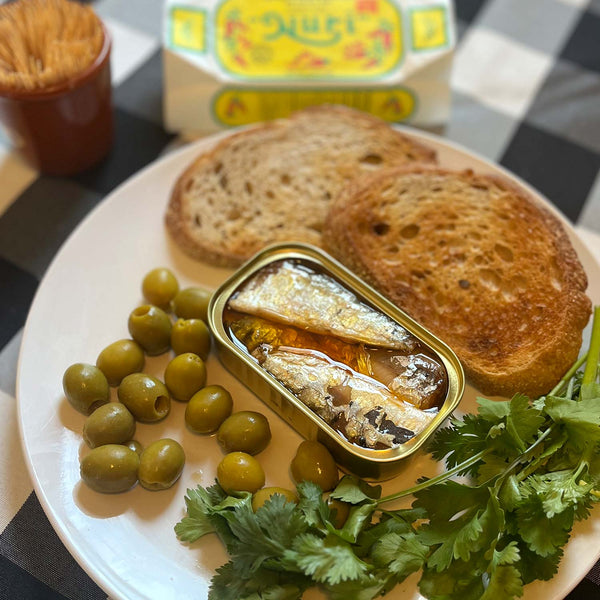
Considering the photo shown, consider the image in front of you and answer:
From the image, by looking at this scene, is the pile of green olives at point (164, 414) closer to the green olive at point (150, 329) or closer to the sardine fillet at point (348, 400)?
the green olive at point (150, 329)

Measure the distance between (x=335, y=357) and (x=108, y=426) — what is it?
746 mm

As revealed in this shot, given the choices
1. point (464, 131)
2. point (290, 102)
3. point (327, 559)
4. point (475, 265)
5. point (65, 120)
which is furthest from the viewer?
point (464, 131)

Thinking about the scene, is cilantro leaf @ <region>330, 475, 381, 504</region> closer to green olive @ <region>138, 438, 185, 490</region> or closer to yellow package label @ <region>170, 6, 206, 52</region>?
green olive @ <region>138, 438, 185, 490</region>

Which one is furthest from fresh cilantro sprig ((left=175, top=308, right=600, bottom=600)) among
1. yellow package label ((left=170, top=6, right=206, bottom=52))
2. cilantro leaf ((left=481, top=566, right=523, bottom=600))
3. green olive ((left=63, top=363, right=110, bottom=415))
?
yellow package label ((left=170, top=6, right=206, bottom=52))

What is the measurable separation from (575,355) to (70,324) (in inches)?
70.6

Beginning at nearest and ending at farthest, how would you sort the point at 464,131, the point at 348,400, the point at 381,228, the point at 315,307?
the point at 348,400 < the point at 315,307 < the point at 381,228 < the point at 464,131

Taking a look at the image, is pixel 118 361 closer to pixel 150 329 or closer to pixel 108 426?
pixel 150 329

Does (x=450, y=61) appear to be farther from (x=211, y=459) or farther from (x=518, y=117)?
(x=211, y=459)

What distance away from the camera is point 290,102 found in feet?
10.7

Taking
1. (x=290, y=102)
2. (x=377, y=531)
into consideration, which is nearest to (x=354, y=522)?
(x=377, y=531)

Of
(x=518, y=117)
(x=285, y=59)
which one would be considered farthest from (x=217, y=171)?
(x=518, y=117)

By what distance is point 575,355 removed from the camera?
244 centimetres

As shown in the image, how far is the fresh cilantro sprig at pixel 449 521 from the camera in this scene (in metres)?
1.89

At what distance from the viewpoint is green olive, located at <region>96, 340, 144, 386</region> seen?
93.1 inches
